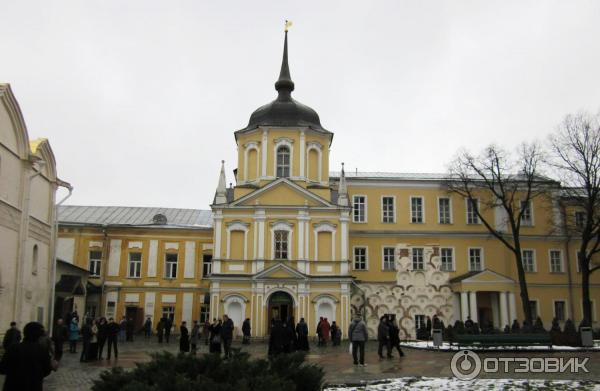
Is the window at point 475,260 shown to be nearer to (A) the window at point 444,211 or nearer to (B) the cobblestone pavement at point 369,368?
(A) the window at point 444,211

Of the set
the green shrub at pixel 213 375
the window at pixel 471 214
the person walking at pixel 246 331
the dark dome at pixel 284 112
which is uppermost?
the dark dome at pixel 284 112

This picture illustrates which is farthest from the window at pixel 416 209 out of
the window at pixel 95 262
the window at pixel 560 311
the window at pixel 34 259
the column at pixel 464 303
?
the window at pixel 34 259

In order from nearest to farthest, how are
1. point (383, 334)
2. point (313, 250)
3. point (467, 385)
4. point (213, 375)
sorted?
point (213, 375) → point (467, 385) → point (383, 334) → point (313, 250)

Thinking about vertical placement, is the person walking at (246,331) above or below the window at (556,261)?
below

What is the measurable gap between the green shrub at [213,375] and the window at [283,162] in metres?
28.5

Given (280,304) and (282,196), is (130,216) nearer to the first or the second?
(282,196)

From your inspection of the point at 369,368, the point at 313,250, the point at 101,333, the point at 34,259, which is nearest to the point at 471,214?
the point at 313,250

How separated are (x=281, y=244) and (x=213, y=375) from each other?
1075 inches

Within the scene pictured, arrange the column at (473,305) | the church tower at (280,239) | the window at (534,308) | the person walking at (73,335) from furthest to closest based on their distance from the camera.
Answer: the window at (534,308) < the column at (473,305) < the church tower at (280,239) < the person walking at (73,335)

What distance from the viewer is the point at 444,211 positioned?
41.6 meters

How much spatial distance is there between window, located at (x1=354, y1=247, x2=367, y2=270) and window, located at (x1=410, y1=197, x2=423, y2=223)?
154 inches

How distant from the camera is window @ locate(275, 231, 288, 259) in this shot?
118 ft

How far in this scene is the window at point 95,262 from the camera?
4197cm

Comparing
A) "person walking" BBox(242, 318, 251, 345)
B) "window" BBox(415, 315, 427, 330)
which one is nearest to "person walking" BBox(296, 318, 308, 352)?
"person walking" BBox(242, 318, 251, 345)
